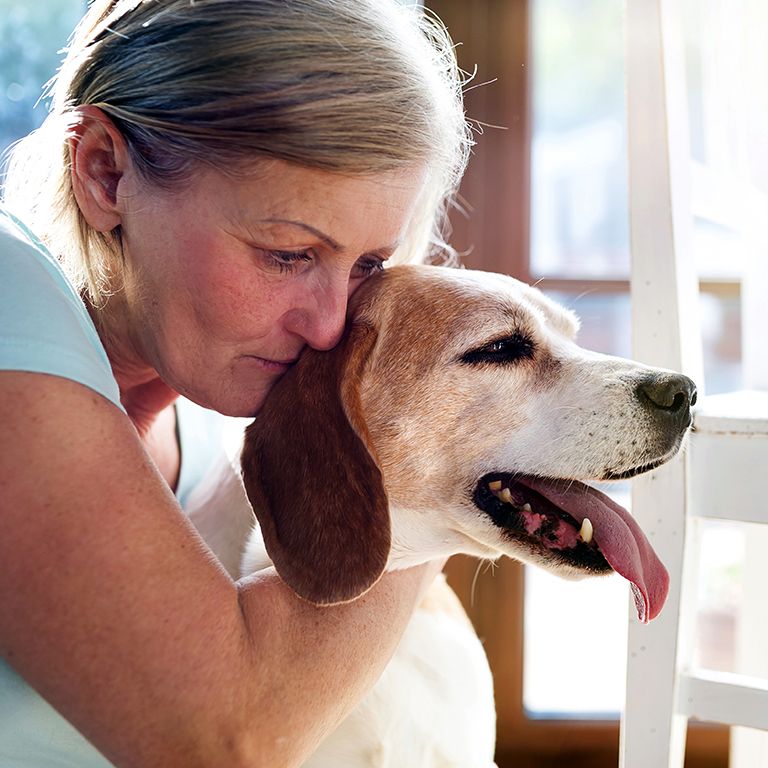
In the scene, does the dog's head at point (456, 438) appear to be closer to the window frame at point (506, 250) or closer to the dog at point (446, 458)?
the dog at point (446, 458)

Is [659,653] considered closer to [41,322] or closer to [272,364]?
[272,364]

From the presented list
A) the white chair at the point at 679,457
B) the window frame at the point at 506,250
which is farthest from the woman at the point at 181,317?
the window frame at the point at 506,250

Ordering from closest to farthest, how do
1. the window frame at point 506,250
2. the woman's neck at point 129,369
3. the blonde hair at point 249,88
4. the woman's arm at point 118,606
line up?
the woman's arm at point 118,606, the blonde hair at point 249,88, the woman's neck at point 129,369, the window frame at point 506,250

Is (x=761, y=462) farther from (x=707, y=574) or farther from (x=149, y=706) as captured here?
(x=707, y=574)

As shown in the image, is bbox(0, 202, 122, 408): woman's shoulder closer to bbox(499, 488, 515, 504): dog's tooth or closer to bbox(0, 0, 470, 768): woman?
bbox(0, 0, 470, 768): woman

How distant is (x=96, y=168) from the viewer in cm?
99

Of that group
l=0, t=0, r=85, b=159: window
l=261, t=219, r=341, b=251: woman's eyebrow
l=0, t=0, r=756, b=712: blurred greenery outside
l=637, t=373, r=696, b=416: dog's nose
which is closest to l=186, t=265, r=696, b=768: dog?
l=637, t=373, r=696, b=416: dog's nose

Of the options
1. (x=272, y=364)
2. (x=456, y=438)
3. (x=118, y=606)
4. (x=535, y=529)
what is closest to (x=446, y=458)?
(x=456, y=438)

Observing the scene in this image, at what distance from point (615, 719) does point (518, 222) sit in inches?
46.7

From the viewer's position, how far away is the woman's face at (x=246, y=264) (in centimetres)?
92

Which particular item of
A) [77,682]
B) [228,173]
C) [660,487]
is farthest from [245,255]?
[660,487]

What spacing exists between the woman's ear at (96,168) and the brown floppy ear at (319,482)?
0.26 meters

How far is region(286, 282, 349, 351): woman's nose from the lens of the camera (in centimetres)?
100

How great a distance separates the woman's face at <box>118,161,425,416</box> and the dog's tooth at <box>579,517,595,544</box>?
35cm
